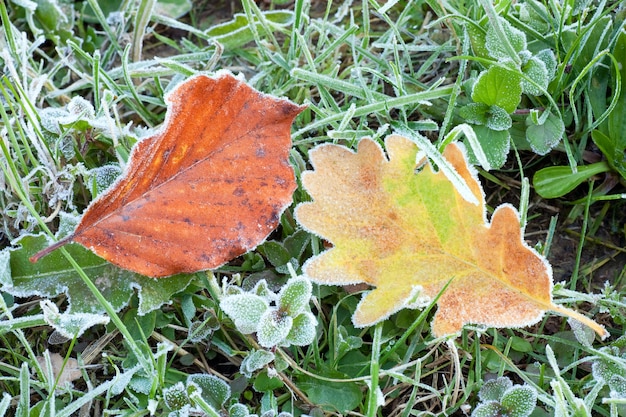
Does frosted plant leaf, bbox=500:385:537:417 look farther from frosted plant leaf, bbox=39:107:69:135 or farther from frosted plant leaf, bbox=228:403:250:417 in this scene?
frosted plant leaf, bbox=39:107:69:135

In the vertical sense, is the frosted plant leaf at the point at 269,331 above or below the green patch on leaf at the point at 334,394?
above

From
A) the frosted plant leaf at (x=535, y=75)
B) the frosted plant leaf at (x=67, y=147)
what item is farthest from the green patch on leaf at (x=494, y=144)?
the frosted plant leaf at (x=67, y=147)

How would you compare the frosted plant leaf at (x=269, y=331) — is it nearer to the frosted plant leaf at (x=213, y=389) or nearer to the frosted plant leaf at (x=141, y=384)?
the frosted plant leaf at (x=213, y=389)

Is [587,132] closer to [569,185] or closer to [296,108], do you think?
[569,185]

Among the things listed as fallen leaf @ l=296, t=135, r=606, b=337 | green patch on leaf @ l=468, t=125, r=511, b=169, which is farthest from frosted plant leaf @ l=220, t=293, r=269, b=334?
green patch on leaf @ l=468, t=125, r=511, b=169

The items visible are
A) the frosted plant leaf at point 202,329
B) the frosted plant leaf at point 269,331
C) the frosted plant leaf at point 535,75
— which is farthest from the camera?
the frosted plant leaf at point 535,75

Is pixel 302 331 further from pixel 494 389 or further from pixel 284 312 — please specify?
pixel 494 389

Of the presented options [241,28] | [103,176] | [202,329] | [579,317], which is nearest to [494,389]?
[579,317]

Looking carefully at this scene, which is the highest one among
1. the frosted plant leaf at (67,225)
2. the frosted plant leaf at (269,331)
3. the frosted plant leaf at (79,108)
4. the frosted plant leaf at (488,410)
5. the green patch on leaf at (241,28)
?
the green patch on leaf at (241,28)
